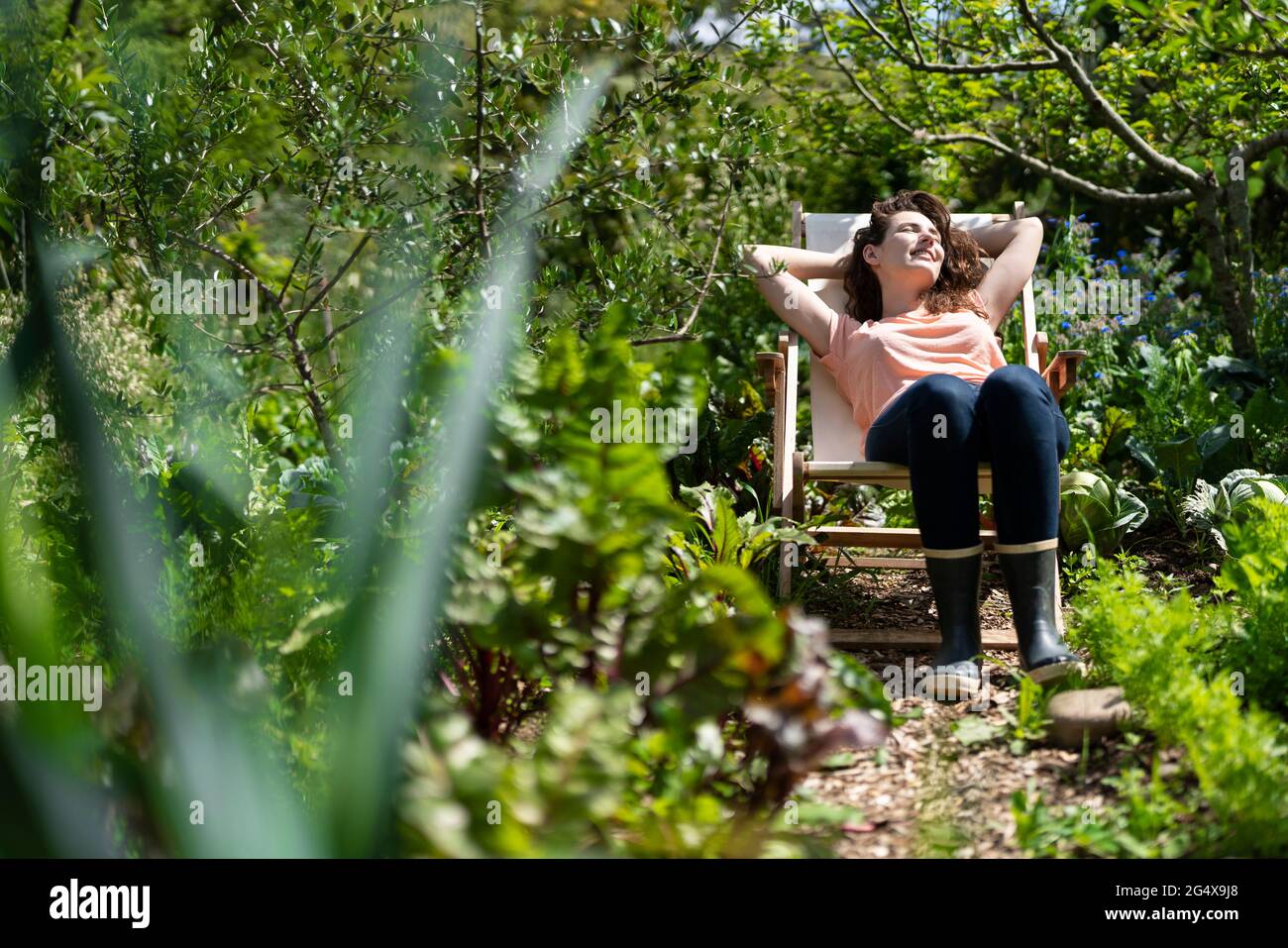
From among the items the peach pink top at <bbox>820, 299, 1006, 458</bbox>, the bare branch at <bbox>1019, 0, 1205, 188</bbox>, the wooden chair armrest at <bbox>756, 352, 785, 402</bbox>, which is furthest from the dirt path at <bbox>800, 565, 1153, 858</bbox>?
the bare branch at <bbox>1019, 0, 1205, 188</bbox>

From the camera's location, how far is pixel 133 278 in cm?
301

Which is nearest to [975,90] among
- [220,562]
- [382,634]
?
[220,562]

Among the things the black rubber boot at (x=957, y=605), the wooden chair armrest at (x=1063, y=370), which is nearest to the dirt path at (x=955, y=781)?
the black rubber boot at (x=957, y=605)

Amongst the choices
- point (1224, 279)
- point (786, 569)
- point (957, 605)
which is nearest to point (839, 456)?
point (786, 569)

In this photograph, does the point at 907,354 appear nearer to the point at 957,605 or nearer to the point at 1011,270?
the point at 1011,270

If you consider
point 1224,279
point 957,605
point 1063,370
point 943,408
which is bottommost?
point 957,605

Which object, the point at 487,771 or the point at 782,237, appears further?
the point at 782,237

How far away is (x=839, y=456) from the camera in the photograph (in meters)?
3.72

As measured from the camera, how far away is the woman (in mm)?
2699

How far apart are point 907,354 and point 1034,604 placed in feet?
3.31

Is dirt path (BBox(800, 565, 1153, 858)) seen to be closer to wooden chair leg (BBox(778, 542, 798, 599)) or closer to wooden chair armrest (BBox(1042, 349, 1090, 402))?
wooden chair leg (BBox(778, 542, 798, 599))

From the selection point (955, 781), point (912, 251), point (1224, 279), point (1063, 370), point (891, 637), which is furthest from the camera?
point (1224, 279)
